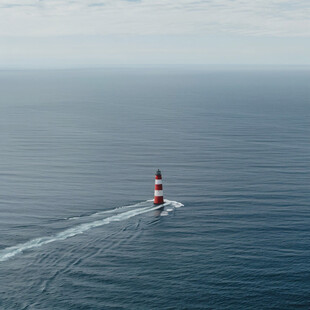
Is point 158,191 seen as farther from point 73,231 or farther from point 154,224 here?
point 73,231

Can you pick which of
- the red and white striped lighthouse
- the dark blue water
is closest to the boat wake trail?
Answer: the dark blue water

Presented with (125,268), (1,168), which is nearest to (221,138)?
(1,168)

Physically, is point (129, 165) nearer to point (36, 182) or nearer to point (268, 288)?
point (36, 182)

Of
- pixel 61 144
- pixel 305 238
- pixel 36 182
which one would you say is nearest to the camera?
pixel 305 238

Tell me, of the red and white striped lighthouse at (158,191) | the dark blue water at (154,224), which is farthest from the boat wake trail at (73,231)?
the red and white striped lighthouse at (158,191)

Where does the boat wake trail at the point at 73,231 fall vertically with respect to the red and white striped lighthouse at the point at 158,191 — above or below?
below

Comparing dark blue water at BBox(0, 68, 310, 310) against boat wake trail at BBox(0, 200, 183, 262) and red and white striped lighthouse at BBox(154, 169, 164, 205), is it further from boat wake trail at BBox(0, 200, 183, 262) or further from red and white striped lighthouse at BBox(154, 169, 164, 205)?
red and white striped lighthouse at BBox(154, 169, 164, 205)

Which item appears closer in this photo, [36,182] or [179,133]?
[36,182]

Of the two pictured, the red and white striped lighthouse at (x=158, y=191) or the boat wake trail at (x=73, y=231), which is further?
the red and white striped lighthouse at (x=158, y=191)

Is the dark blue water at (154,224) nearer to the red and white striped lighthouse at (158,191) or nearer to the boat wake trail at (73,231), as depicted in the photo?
the boat wake trail at (73,231)

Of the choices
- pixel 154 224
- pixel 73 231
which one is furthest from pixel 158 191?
pixel 73 231
